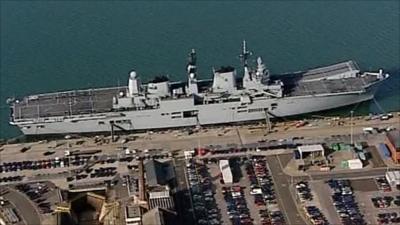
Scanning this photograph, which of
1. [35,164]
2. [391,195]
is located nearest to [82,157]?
[35,164]

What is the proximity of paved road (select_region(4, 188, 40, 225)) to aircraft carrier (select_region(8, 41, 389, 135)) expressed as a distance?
1639 centimetres

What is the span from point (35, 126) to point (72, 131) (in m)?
5.03

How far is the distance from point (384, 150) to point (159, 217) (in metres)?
32.0

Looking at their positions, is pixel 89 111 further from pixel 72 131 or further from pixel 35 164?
pixel 35 164

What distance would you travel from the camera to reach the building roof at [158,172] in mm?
91375

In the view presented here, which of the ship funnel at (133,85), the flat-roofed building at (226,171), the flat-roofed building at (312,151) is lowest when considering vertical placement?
the flat-roofed building at (226,171)

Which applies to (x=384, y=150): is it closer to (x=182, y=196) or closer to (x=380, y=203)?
(x=380, y=203)

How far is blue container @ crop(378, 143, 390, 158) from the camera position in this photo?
97812 mm

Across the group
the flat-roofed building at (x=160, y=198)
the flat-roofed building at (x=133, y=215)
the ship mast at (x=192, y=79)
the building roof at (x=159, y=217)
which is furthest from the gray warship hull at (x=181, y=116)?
the building roof at (x=159, y=217)

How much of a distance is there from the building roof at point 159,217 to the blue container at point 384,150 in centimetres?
2892

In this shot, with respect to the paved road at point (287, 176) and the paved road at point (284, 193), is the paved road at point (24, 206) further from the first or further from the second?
the paved road at point (287, 176)

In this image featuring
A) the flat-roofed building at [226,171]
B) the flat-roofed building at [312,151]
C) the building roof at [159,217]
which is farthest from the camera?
the flat-roofed building at [312,151]

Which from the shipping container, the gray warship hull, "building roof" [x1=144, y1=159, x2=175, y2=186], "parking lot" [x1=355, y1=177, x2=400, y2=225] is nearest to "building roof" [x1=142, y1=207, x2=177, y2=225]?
"building roof" [x1=144, y1=159, x2=175, y2=186]

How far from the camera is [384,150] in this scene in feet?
323
